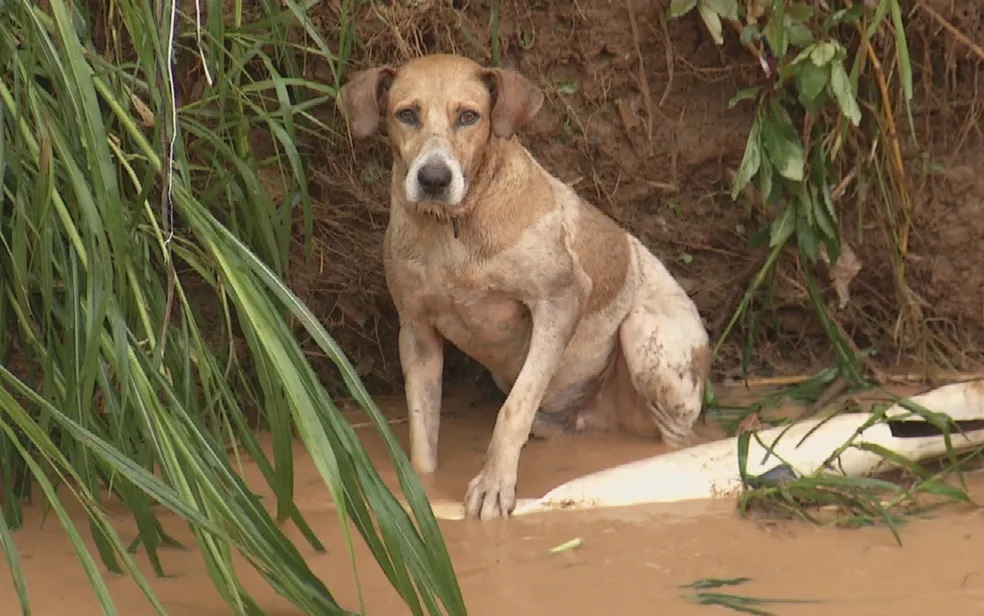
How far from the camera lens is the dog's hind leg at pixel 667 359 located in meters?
4.15

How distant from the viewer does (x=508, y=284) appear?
381cm

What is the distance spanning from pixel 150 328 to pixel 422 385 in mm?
1216

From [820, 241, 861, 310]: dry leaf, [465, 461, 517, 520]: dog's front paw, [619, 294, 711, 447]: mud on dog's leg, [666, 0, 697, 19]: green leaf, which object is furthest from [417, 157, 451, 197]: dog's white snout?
[820, 241, 861, 310]: dry leaf

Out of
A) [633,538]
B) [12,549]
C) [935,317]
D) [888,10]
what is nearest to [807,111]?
[888,10]

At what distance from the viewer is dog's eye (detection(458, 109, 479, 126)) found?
3596mm

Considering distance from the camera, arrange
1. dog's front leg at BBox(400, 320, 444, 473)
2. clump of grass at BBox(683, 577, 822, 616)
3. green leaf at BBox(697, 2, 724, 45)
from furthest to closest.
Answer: green leaf at BBox(697, 2, 724, 45) → dog's front leg at BBox(400, 320, 444, 473) → clump of grass at BBox(683, 577, 822, 616)

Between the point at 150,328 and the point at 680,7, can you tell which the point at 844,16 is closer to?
the point at 680,7

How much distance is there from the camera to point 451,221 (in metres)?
3.76

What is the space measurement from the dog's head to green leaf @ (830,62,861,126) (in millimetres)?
1106

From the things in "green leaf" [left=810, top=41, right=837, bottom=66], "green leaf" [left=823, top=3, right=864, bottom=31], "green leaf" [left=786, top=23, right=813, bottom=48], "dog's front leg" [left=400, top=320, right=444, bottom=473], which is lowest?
"dog's front leg" [left=400, top=320, right=444, bottom=473]

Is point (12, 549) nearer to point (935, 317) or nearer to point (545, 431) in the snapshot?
point (545, 431)

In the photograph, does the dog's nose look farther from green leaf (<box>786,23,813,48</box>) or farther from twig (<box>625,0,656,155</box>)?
green leaf (<box>786,23,813,48</box>)

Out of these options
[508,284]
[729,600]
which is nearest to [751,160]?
[508,284]

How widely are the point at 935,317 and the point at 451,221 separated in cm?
207
